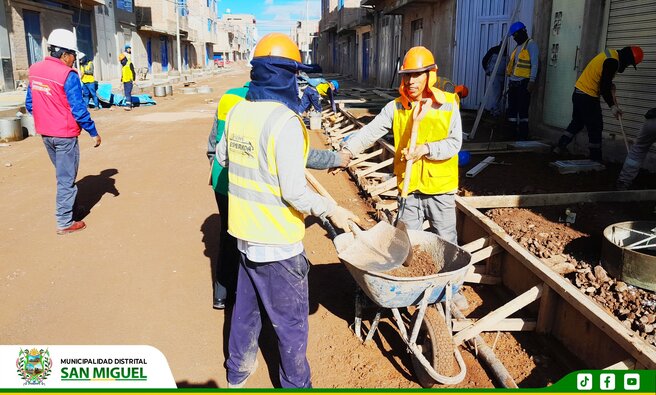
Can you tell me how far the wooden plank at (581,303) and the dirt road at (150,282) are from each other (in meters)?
0.54

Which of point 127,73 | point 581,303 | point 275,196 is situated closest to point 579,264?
point 581,303

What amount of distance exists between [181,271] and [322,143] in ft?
24.1

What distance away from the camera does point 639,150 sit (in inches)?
225

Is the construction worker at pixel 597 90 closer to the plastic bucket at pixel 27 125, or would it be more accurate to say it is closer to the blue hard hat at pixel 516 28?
the blue hard hat at pixel 516 28

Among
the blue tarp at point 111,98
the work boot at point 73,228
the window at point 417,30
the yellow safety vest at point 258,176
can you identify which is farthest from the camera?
the blue tarp at point 111,98

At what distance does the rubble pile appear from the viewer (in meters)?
3.42

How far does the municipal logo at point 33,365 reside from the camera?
122 inches

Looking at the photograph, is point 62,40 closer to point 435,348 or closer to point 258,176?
point 258,176

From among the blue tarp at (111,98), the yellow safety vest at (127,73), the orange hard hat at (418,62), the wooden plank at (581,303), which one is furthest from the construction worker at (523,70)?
the blue tarp at (111,98)

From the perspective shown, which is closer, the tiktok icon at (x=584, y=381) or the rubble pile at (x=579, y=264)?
the tiktok icon at (x=584, y=381)

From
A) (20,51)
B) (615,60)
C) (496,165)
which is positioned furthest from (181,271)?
(20,51)

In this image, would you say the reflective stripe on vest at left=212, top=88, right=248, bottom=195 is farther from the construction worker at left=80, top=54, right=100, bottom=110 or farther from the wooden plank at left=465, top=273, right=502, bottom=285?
the construction worker at left=80, top=54, right=100, bottom=110

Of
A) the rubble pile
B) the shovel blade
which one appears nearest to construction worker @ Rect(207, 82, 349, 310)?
the shovel blade

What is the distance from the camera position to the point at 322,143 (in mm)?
11875
